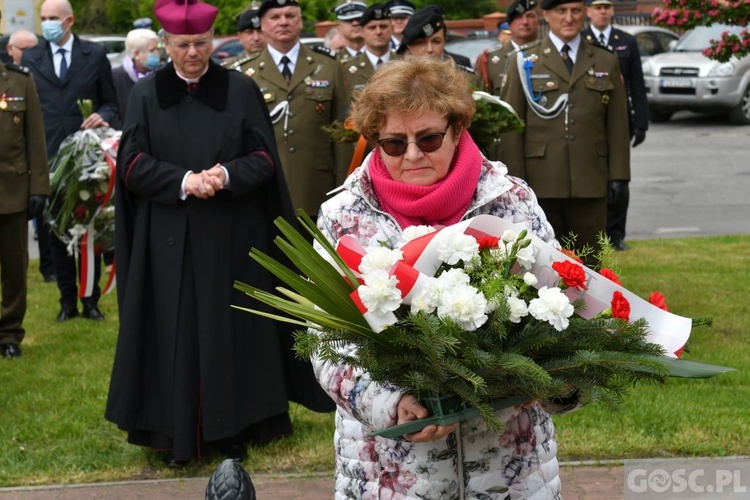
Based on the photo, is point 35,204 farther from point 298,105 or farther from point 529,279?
point 529,279

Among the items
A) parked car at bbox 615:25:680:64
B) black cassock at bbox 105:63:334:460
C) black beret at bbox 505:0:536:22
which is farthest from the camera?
parked car at bbox 615:25:680:64

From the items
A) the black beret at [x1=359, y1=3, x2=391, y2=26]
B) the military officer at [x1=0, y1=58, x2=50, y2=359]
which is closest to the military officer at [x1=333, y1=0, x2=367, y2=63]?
the black beret at [x1=359, y1=3, x2=391, y2=26]

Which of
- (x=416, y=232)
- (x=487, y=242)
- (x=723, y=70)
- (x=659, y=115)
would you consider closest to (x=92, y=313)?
(x=416, y=232)

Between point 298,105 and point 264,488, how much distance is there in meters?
3.57

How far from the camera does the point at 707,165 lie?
752 inches

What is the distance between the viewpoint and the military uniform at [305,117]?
895 centimetres

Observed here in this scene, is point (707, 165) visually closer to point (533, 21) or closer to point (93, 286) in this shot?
point (533, 21)

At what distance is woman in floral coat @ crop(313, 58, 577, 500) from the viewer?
11.2 feet

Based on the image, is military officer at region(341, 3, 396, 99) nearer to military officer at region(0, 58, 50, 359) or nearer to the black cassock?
military officer at region(0, 58, 50, 359)

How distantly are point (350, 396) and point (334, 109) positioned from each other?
5.83m

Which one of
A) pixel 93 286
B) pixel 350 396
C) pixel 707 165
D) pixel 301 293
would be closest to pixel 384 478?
pixel 350 396

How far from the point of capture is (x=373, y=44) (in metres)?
9.96

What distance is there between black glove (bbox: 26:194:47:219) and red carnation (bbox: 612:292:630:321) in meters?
6.33

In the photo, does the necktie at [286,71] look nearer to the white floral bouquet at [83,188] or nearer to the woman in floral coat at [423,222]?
the white floral bouquet at [83,188]
